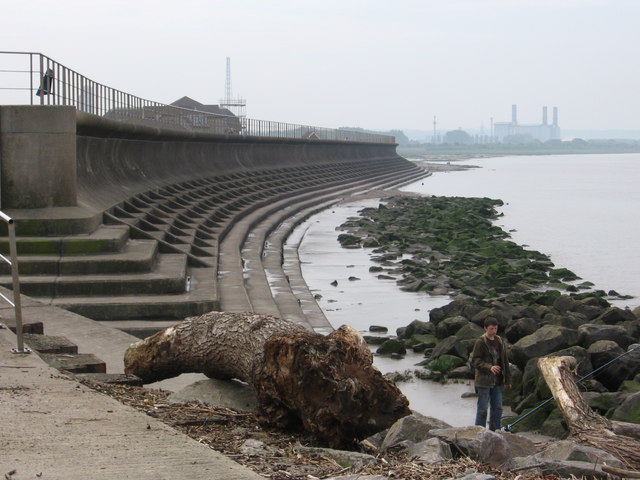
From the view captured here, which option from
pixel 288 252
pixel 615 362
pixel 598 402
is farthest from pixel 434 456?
pixel 288 252

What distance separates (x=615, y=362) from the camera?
11578 mm

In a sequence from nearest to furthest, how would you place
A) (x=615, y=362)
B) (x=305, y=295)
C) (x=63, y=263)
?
(x=615, y=362) < (x=63, y=263) < (x=305, y=295)

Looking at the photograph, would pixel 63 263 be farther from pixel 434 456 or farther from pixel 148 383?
pixel 434 456

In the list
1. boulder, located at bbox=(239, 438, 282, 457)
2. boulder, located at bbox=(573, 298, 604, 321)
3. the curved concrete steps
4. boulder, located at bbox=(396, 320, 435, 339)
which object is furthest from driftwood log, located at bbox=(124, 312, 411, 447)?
boulder, located at bbox=(573, 298, 604, 321)

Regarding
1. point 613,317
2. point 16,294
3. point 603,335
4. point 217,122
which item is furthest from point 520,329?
point 217,122

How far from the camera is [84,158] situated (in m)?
18.3

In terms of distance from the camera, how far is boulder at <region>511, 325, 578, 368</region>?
1197 cm

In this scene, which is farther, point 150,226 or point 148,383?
point 150,226

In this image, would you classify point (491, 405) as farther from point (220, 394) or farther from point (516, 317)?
point (516, 317)

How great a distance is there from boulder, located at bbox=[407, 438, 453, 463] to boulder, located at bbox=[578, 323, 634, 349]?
292 inches

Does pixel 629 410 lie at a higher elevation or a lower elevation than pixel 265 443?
lower

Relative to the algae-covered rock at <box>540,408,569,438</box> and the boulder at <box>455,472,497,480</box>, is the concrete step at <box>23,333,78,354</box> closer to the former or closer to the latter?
the boulder at <box>455,472,497,480</box>

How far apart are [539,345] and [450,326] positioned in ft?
8.85

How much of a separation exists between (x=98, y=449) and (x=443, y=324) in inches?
406
